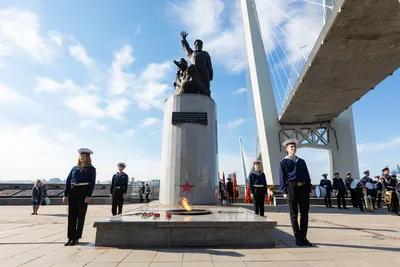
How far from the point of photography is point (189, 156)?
897 centimetres

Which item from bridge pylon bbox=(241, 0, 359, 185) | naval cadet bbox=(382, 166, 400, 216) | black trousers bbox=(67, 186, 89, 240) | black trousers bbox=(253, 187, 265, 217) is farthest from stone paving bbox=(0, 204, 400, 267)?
bridge pylon bbox=(241, 0, 359, 185)

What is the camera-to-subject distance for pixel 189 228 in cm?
402

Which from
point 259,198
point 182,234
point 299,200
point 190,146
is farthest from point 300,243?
point 190,146

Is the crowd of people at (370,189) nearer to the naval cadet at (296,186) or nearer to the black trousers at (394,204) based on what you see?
the black trousers at (394,204)

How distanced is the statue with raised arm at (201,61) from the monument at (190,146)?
31.7 inches

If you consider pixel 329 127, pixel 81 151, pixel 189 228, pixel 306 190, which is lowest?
pixel 189 228

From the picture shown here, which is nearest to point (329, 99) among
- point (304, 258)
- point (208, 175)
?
point (208, 175)

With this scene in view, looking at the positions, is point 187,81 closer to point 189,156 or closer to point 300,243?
point 189,156

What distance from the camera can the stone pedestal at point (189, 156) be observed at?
877cm

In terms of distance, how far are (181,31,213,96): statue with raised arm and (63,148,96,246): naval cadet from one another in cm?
680

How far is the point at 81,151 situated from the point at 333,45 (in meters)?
11.6

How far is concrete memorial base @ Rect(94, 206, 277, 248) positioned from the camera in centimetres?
397

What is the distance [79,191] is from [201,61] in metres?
8.17

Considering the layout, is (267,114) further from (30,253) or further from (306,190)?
(30,253)
